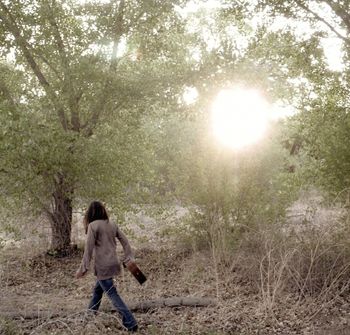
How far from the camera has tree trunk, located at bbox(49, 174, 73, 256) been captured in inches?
509

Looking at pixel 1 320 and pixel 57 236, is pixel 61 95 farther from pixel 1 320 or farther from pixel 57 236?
pixel 1 320

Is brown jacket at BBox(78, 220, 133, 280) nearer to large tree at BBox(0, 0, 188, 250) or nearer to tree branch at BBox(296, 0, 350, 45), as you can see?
large tree at BBox(0, 0, 188, 250)

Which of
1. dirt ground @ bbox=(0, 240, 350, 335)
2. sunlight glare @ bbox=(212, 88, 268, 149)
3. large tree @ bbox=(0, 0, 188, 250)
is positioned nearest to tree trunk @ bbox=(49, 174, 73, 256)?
large tree @ bbox=(0, 0, 188, 250)

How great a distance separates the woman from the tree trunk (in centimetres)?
547

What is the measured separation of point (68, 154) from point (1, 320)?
190 inches

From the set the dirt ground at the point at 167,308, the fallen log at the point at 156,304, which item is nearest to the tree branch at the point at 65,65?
the dirt ground at the point at 167,308

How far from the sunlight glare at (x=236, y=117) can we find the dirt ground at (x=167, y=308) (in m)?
2.99

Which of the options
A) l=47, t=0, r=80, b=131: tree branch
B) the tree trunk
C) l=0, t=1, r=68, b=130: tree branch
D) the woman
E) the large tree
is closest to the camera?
the woman

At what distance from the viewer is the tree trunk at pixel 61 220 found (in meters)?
12.9

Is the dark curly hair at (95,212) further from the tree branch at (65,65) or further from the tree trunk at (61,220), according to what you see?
the tree trunk at (61,220)

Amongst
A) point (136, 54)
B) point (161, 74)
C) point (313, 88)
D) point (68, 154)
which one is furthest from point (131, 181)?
point (313, 88)

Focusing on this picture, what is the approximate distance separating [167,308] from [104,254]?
189cm

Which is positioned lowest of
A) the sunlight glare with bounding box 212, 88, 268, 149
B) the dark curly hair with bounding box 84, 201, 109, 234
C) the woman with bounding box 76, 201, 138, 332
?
the woman with bounding box 76, 201, 138, 332

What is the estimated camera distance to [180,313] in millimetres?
8359
